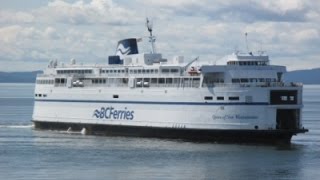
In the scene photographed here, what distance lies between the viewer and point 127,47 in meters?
73.8

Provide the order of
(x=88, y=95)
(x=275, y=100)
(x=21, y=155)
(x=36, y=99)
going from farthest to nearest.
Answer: (x=36, y=99), (x=88, y=95), (x=275, y=100), (x=21, y=155)

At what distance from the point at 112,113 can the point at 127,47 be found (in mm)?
7677

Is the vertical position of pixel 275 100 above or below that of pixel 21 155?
above

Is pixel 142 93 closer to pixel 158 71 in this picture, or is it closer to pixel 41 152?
pixel 158 71

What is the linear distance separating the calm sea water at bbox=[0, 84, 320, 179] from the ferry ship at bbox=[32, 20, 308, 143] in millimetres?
1195

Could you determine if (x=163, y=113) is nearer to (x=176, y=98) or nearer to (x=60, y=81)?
(x=176, y=98)

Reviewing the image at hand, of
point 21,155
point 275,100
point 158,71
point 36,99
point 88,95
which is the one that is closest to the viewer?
point 21,155

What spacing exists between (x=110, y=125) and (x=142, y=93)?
4576mm

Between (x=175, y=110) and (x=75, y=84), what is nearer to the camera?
(x=175, y=110)

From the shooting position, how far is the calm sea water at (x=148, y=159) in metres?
47.0

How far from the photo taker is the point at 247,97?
59250mm

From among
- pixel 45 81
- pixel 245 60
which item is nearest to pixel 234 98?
pixel 245 60

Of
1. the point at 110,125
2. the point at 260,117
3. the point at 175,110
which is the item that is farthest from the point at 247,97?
the point at 110,125

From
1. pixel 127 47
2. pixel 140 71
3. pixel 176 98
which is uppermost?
pixel 127 47
